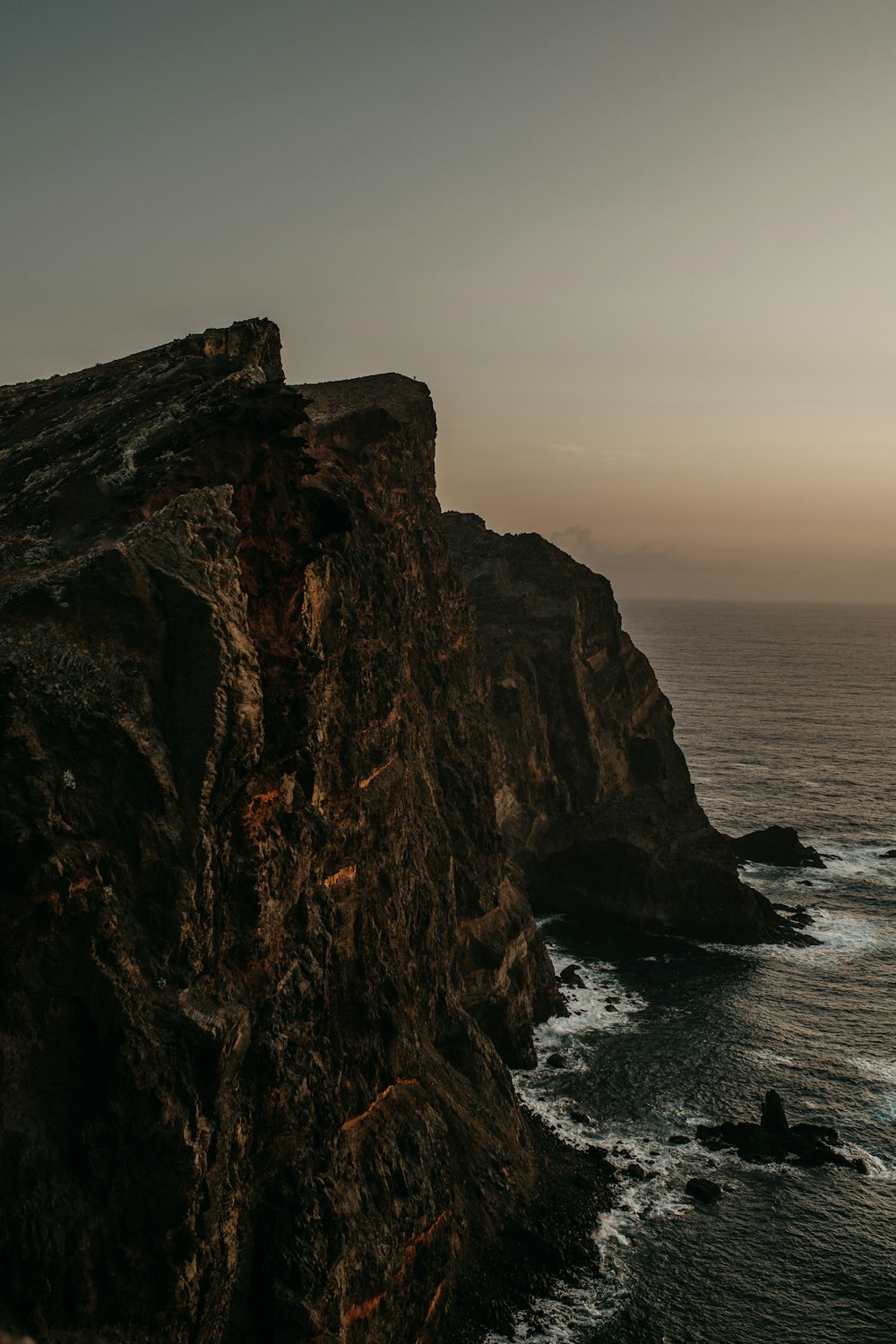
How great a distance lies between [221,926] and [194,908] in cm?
194

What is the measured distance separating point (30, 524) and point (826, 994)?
56.9 m

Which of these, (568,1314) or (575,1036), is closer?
(568,1314)

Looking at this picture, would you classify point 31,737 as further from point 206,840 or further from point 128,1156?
point 128,1156

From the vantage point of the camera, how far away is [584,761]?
91562 mm

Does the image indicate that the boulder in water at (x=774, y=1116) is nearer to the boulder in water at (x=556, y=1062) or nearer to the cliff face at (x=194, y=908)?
the boulder in water at (x=556, y=1062)

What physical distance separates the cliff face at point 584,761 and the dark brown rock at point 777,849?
25.6 ft

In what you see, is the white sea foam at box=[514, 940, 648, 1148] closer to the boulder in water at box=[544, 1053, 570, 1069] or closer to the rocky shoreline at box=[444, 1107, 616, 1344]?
the boulder in water at box=[544, 1053, 570, 1069]

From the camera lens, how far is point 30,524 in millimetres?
25141

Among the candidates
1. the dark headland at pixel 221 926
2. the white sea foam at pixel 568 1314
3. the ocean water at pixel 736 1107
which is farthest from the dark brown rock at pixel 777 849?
the white sea foam at pixel 568 1314

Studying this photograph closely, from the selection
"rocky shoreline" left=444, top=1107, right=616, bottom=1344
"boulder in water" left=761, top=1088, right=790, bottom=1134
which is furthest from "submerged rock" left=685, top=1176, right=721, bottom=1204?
"boulder in water" left=761, top=1088, right=790, bottom=1134

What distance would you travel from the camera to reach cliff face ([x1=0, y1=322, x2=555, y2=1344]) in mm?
20781

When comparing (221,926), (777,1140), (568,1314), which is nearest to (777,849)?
(777,1140)

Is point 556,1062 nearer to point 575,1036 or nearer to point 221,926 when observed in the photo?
point 575,1036

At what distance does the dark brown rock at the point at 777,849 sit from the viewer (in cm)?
9288
